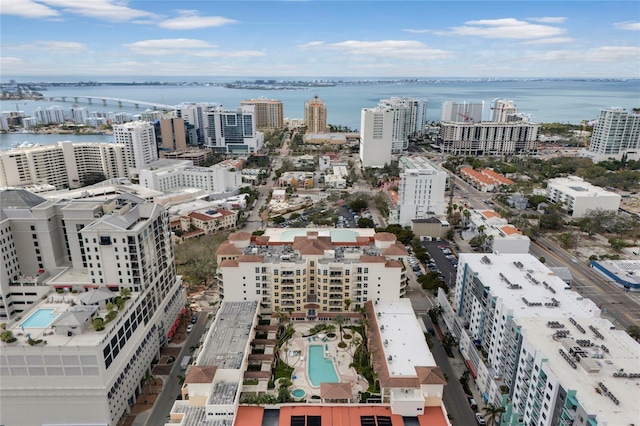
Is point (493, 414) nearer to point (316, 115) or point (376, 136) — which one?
point (376, 136)

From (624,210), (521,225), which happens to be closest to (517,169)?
(624,210)

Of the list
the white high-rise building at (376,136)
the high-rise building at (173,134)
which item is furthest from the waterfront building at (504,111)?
the high-rise building at (173,134)

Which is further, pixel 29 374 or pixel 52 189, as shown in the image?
pixel 52 189

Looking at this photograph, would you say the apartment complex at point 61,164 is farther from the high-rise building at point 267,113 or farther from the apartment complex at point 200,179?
the high-rise building at point 267,113

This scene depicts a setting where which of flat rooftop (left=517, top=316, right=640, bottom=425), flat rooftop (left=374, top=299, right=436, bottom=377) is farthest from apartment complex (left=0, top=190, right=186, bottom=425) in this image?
flat rooftop (left=517, top=316, right=640, bottom=425)

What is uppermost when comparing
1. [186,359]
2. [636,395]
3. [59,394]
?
[636,395]

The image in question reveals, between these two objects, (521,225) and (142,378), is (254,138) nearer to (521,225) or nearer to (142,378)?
(521,225)

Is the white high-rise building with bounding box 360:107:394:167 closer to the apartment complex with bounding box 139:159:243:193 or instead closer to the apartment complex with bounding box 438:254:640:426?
the apartment complex with bounding box 139:159:243:193
